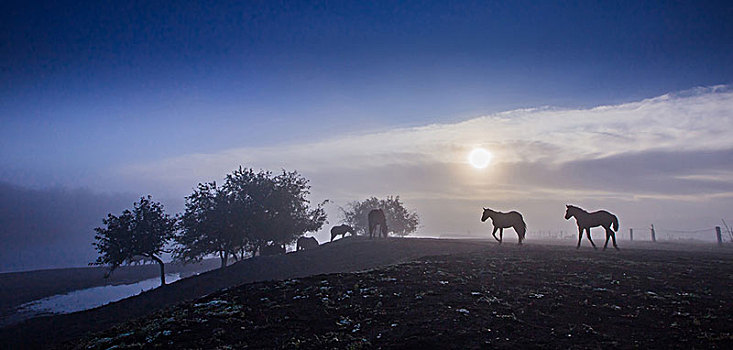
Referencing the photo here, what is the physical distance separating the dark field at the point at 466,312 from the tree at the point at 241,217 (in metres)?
32.8

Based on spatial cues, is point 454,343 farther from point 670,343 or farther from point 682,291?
point 682,291

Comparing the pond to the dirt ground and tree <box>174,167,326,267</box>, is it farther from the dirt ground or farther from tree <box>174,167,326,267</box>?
the dirt ground

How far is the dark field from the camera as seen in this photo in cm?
Result: 1134

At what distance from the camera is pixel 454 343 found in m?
11.0

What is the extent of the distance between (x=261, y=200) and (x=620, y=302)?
45175 mm

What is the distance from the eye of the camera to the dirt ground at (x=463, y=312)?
11.3 meters

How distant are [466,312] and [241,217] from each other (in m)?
42.1

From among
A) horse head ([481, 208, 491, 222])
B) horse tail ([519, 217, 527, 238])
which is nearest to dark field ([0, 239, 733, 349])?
horse tail ([519, 217, 527, 238])

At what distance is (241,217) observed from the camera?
167 ft

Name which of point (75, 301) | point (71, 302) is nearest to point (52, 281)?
point (75, 301)

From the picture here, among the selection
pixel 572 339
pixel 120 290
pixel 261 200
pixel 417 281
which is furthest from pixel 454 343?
pixel 120 290

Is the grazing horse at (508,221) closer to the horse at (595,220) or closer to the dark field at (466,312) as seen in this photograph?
the horse at (595,220)

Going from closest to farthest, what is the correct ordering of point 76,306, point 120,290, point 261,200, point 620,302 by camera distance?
1. point 620,302
2. point 76,306
3. point 261,200
4. point 120,290

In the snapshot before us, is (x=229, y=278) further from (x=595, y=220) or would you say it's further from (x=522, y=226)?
(x=595, y=220)
